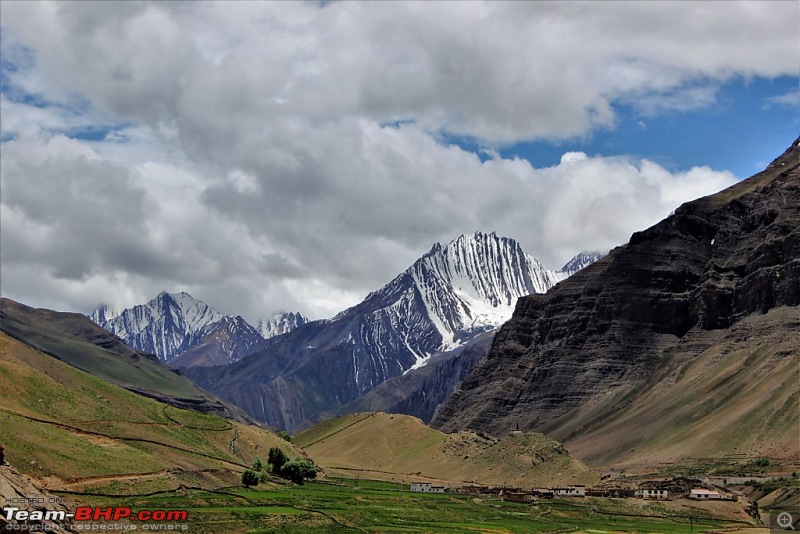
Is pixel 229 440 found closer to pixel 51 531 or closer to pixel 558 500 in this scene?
pixel 558 500

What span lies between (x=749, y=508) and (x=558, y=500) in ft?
121

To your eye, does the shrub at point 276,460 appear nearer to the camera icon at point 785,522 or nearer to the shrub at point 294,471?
the shrub at point 294,471

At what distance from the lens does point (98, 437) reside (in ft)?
474

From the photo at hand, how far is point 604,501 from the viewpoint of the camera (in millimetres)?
194625

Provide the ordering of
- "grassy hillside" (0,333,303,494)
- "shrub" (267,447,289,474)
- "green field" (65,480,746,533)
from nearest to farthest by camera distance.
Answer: "green field" (65,480,746,533) < "grassy hillside" (0,333,303,494) < "shrub" (267,447,289,474)

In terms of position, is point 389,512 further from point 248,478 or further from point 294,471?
point 294,471

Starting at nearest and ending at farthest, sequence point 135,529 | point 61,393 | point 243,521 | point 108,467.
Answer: point 135,529
point 243,521
point 108,467
point 61,393

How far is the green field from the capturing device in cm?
11875

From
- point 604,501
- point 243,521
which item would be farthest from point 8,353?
point 604,501
